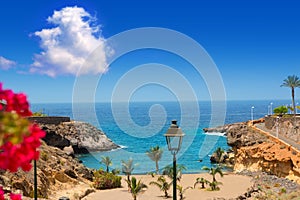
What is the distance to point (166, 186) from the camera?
22312 millimetres

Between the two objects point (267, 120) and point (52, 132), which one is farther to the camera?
point (52, 132)

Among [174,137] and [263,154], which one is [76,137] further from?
[174,137]

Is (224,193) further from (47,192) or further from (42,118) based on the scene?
(42,118)

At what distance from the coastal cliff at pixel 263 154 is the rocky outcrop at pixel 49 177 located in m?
15.8

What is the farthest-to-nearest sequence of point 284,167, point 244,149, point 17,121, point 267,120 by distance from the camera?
1. point 267,120
2. point 244,149
3. point 284,167
4. point 17,121

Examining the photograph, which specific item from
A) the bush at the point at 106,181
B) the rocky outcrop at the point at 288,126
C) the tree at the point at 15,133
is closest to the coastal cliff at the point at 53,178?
the bush at the point at 106,181

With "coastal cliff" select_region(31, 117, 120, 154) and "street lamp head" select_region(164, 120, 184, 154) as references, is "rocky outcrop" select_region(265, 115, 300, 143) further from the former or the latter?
"street lamp head" select_region(164, 120, 184, 154)

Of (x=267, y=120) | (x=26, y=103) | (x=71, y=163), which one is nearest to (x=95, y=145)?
(x=267, y=120)

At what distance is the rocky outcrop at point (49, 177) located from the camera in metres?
16.5

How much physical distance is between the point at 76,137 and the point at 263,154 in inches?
1414

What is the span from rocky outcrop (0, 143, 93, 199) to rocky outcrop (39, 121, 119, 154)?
24921 mm

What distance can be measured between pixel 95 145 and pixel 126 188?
39421mm

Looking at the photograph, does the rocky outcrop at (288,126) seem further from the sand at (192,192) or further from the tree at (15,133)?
the tree at (15,133)

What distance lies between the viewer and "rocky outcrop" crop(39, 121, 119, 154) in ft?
170
